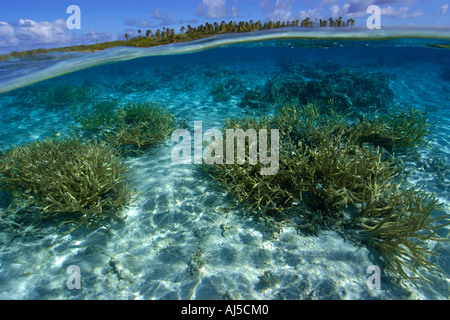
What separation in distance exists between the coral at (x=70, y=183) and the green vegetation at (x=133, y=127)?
160 cm

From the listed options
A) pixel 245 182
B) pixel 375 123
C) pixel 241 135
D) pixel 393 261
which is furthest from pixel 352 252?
pixel 375 123

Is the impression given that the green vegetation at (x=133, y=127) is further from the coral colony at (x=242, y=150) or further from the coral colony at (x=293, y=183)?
the coral colony at (x=242, y=150)

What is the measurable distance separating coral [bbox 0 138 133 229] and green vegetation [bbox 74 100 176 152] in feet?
5.25

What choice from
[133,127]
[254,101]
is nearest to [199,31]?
[254,101]

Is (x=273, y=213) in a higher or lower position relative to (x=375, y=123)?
lower

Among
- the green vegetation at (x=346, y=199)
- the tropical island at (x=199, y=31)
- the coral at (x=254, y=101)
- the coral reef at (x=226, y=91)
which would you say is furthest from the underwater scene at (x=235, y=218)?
the tropical island at (x=199, y=31)

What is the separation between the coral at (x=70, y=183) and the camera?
153 inches

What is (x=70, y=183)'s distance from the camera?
3.99 meters

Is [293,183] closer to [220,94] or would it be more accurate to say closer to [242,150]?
[242,150]

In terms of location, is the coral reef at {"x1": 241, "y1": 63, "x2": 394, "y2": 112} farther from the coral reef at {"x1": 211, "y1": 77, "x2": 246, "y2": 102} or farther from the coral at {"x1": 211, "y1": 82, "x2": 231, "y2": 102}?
the coral reef at {"x1": 211, "y1": 77, "x2": 246, "y2": 102}

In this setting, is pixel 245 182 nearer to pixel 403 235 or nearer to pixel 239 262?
pixel 239 262

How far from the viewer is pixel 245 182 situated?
→ 430 centimetres

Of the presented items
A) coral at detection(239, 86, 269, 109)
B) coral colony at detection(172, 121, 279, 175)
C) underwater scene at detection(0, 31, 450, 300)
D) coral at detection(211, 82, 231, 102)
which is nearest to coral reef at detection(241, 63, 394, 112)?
coral at detection(239, 86, 269, 109)

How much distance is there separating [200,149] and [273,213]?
334cm
